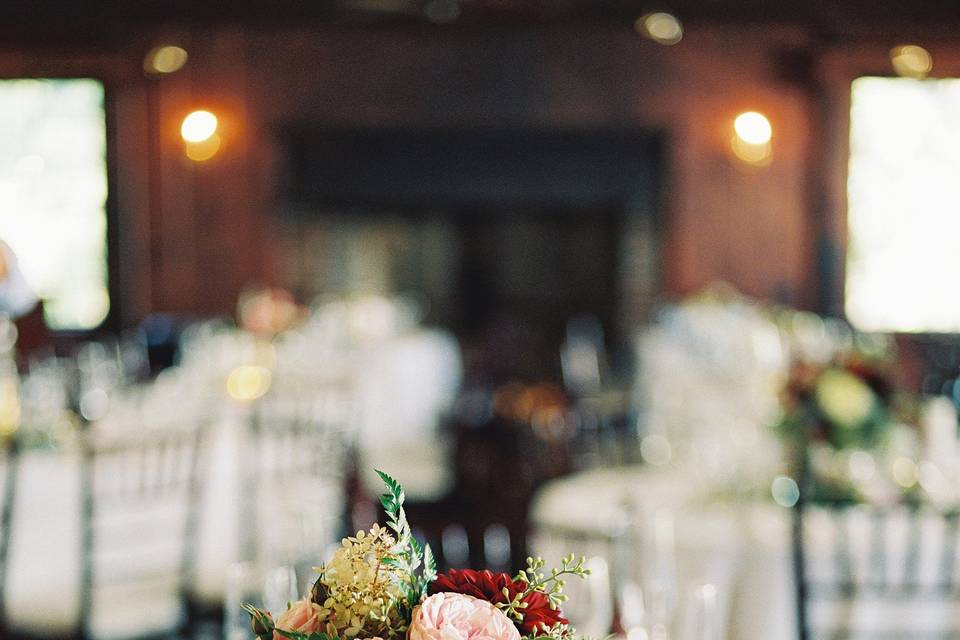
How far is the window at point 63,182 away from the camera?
9.67 m

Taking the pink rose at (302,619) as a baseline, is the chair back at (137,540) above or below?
below

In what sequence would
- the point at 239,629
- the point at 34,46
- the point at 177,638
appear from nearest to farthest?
the point at 239,629, the point at 177,638, the point at 34,46

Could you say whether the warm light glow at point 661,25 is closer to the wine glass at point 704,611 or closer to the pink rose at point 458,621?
the wine glass at point 704,611

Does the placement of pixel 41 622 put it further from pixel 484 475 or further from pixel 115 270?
pixel 115 270

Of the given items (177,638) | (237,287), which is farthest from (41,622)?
(237,287)

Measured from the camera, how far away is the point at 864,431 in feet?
9.42

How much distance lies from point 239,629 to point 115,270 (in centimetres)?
848

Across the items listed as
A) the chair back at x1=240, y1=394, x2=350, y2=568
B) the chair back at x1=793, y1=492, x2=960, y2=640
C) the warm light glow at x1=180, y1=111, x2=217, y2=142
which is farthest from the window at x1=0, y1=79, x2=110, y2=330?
the chair back at x1=793, y1=492, x2=960, y2=640

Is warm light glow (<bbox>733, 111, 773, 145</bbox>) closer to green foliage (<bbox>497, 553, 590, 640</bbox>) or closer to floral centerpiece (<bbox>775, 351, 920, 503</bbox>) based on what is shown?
floral centerpiece (<bbox>775, 351, 920, 503</bbox>)

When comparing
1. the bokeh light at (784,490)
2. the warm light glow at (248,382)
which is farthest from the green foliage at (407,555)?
the warm light glow at (248,382)

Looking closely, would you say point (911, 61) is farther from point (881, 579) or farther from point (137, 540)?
point (137, 540)

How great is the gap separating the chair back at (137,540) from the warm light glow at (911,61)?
7.99 metres

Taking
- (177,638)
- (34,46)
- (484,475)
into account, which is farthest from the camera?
(34,46)

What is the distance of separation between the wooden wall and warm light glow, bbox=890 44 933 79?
0.81 m
